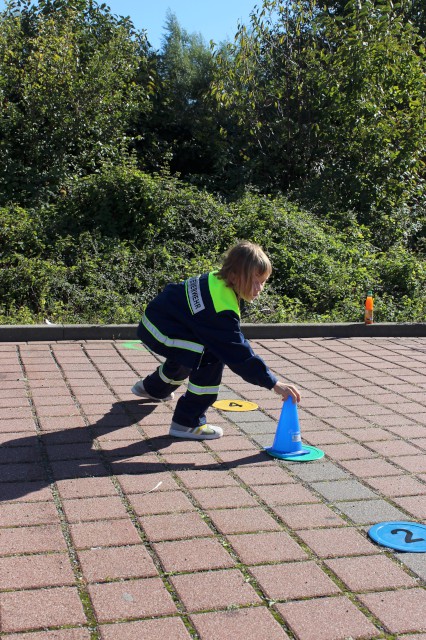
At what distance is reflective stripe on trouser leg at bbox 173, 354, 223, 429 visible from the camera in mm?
4898

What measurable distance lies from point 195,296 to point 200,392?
62cm

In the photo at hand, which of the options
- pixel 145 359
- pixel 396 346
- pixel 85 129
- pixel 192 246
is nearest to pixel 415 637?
pixel 145 359

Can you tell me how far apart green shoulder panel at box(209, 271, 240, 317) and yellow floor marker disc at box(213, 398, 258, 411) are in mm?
1202

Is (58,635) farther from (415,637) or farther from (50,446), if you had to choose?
(50,446)

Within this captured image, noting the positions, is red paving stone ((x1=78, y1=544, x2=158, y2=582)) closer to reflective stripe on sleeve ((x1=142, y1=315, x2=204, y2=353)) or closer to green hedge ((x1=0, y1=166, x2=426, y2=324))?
reflective stripe on sleeve ((x1=142, y1=315, x2=204, y2=353))

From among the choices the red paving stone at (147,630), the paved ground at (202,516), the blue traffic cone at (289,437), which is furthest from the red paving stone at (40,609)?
the blue traffic cone at (289,437)

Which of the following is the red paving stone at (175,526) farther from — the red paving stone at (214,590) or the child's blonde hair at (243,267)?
the child's blonde hair at (243,267)

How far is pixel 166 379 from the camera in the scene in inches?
216

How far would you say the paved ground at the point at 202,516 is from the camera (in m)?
2.88

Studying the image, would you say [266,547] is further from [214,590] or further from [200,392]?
Result: [200,392]

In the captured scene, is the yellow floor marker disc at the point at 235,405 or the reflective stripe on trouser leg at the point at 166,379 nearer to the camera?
the reflective stripe on trouser leg at the point at 166,379

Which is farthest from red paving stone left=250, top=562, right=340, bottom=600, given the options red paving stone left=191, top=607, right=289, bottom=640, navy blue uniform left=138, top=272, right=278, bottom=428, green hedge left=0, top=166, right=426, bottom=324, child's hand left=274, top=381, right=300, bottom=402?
green hedge left=0, top=166, right=426, bottom=324

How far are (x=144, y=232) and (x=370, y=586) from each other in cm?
850

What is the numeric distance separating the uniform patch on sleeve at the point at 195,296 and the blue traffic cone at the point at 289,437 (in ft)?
2.63
